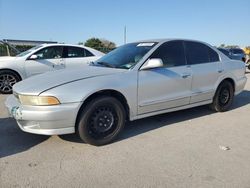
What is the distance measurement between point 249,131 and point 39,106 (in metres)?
3.40

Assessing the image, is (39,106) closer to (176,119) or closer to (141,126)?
(141,126)

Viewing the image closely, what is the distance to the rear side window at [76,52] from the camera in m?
8.48

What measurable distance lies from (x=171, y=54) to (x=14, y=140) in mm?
2903

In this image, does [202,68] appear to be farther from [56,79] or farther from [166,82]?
[56,79]

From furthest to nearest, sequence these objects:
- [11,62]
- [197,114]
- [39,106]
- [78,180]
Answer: [11,62], [197,114], [39,106], [78,180]

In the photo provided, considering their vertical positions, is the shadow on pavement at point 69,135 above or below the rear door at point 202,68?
below

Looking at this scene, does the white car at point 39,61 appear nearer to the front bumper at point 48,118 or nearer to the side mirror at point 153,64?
the front bumper at point 48,118

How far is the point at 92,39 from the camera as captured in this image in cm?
5069

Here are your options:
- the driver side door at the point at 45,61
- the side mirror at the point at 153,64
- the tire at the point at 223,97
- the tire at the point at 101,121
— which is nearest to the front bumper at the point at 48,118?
the tire at the point at 101,121

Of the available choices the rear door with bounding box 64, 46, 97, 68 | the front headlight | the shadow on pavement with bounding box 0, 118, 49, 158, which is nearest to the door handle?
the front headlight

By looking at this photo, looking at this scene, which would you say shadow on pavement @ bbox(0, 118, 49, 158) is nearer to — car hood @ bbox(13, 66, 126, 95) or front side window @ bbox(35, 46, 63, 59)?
car hood @ bbox(13, 66, 126, 95)

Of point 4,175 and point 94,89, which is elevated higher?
point 94,89

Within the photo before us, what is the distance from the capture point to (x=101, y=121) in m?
3.76

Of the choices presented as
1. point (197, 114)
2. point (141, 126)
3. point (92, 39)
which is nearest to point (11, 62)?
point (141, 126)
